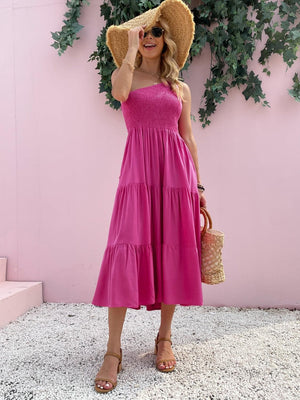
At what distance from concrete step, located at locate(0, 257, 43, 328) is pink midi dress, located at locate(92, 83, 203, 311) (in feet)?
3.53

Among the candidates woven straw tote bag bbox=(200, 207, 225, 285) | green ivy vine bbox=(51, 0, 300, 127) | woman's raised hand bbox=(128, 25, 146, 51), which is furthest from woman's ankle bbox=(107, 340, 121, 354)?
green ivy vine bbox=(51, 0, 300, 127)

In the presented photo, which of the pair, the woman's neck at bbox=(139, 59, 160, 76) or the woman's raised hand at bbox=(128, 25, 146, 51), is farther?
the woman's neck at bbox=(139, 59, 160, 76)

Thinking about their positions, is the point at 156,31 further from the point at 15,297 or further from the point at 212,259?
the point at 15,297

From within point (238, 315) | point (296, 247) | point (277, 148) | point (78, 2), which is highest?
point (78, 2)

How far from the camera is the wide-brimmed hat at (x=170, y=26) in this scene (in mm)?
1839

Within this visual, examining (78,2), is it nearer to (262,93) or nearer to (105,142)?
(105,142)

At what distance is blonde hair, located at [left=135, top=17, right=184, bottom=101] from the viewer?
1.84 m

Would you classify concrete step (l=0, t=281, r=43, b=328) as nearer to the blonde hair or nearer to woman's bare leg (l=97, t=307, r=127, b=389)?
woman's bare leg (l=97, t=307, r=127, b=389)

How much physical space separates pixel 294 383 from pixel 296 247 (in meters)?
1.33

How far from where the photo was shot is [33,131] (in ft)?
9.55

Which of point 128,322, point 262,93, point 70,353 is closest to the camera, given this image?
point 70,353

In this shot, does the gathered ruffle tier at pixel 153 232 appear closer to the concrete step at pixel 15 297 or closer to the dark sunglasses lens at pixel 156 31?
the dark sunglasses lens at pixel 156 31

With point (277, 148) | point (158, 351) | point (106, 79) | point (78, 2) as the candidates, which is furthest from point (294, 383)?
point (78, 2)

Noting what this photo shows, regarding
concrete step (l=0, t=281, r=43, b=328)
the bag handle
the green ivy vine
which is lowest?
concrete step (l=0, t=281, r=43, b=328)
